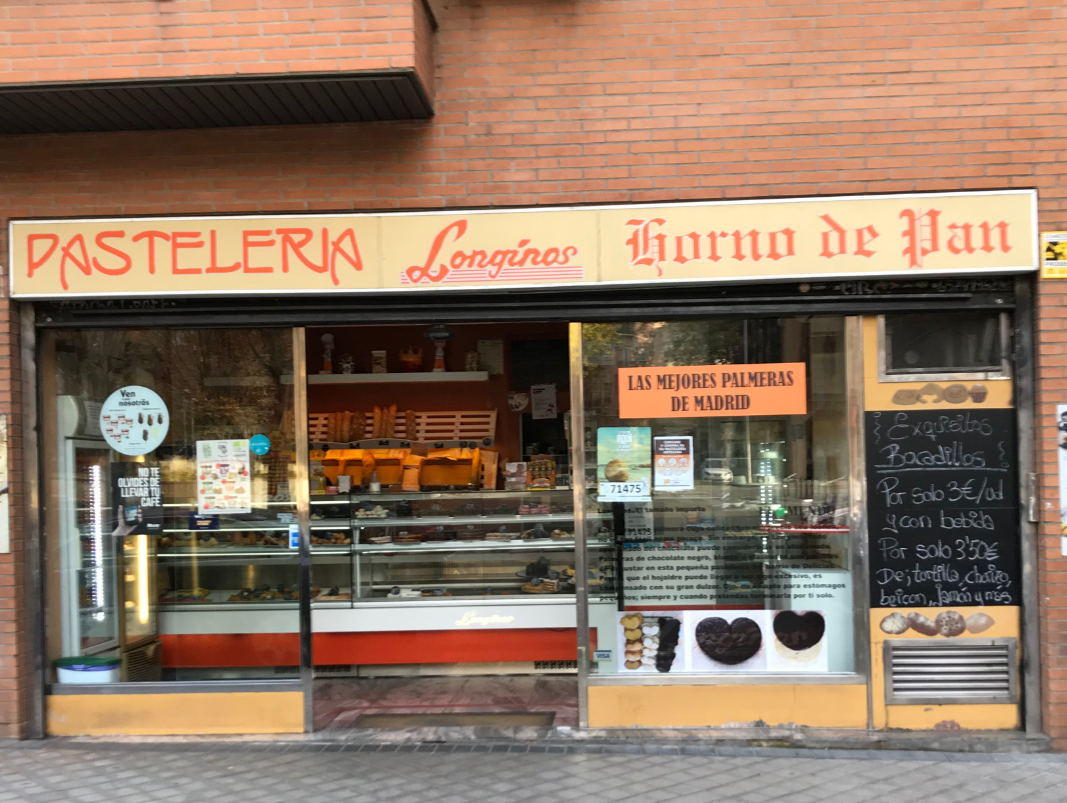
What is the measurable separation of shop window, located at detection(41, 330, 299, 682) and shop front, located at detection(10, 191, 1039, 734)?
0.8 inches

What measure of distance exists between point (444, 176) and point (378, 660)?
13.5 feet

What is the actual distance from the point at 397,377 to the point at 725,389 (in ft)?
14.9

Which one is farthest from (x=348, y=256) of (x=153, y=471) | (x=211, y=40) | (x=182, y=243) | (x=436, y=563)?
(x=436, y=563)

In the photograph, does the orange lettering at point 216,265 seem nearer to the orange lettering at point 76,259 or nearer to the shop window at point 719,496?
the orange lettering at point 76,259

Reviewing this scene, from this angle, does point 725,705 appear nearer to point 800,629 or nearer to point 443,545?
point 800,629

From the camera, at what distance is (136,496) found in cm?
614

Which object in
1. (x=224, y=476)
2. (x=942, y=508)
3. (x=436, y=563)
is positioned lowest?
(x=436, y=563)

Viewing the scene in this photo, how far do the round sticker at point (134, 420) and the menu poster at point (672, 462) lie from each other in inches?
139

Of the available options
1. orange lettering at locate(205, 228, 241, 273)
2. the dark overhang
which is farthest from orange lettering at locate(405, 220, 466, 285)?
orange lettering at locate(205, 228, 241, 273)

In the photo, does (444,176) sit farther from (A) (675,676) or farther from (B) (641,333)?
(A) (675,676)

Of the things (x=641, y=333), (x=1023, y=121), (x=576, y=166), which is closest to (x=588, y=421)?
(x=641, y=333)

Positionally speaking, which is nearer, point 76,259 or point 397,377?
point 76,259

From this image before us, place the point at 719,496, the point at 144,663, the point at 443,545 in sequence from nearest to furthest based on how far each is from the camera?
the point at 719,496 → the point at 144,663 → the point at 443,545

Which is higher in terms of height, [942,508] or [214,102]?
[214,102]
